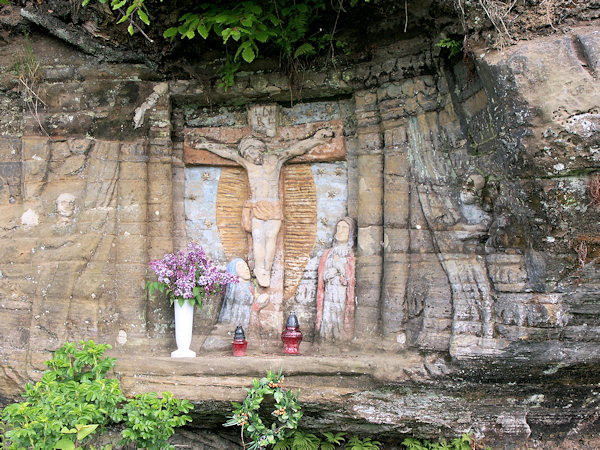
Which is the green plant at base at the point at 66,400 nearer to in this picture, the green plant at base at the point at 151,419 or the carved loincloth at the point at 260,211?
the green plant at base at the point at 151,419

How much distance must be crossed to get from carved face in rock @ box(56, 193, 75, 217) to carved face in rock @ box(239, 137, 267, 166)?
152cm

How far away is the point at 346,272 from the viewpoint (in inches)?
223

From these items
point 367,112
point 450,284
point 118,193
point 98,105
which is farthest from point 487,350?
point 98,105

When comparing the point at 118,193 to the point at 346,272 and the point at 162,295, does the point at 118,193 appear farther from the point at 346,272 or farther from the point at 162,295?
the point at 346,272

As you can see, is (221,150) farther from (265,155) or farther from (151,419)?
(151,419)

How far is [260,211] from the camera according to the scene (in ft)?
19.4

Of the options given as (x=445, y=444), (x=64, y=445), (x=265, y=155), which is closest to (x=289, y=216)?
(x=265, y=155)

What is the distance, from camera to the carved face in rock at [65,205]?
18.4 feet

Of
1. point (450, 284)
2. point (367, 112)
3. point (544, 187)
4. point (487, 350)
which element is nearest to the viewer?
point (544, 187)

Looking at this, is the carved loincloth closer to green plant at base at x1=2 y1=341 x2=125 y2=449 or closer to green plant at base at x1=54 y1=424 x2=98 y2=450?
green plant at base at x1=2 y1=341 x2=125 y2=449

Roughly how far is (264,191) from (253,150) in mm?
378

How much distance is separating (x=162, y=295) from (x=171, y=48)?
2.10 meters

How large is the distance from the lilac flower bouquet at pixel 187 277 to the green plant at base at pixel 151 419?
0.87m

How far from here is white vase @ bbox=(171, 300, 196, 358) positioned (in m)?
5.36
